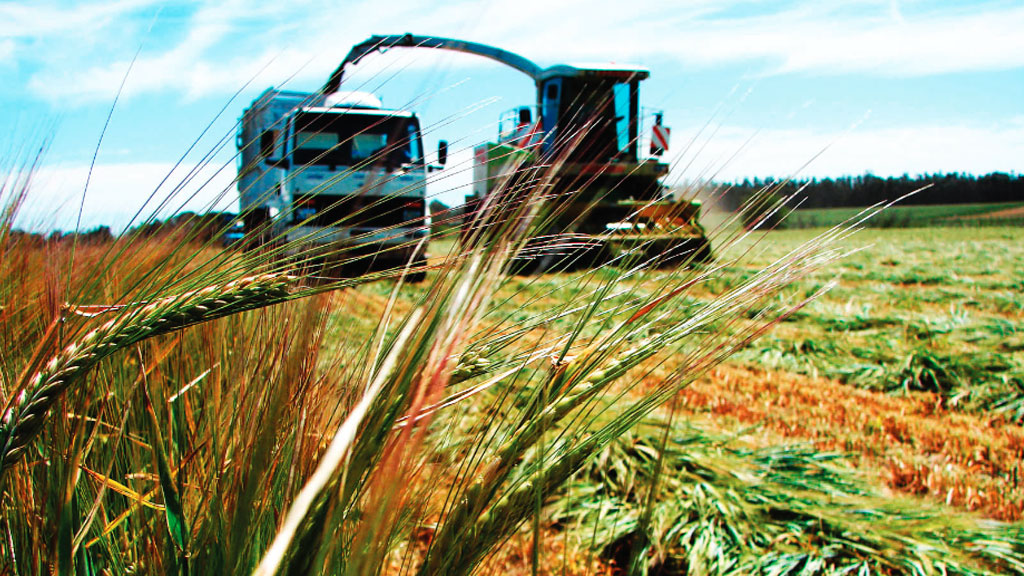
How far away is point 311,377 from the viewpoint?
0.86 m

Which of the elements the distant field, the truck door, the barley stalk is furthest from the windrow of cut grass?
the distant field

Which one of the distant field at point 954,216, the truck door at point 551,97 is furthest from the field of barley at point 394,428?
the distant field at point 954,216

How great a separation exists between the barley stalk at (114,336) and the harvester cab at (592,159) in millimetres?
329

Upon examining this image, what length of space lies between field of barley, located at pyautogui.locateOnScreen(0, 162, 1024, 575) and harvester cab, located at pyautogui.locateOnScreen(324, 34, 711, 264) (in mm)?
63

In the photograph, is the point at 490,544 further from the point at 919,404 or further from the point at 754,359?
→ the point at 754,359

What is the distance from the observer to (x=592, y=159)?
15.2ft

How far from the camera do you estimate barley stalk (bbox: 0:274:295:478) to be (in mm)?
764

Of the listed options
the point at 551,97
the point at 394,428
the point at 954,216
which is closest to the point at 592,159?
the point at 394,428

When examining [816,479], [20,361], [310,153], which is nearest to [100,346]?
[20,361]

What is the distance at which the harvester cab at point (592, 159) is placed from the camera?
863mm

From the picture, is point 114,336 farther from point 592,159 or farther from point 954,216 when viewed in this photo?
point 954,216

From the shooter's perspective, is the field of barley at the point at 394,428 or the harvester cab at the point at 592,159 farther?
the harvester cab at the point at 592,159

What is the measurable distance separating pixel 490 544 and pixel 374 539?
271mm

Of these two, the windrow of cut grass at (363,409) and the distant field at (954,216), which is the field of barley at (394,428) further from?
the distant field at (954,216)
